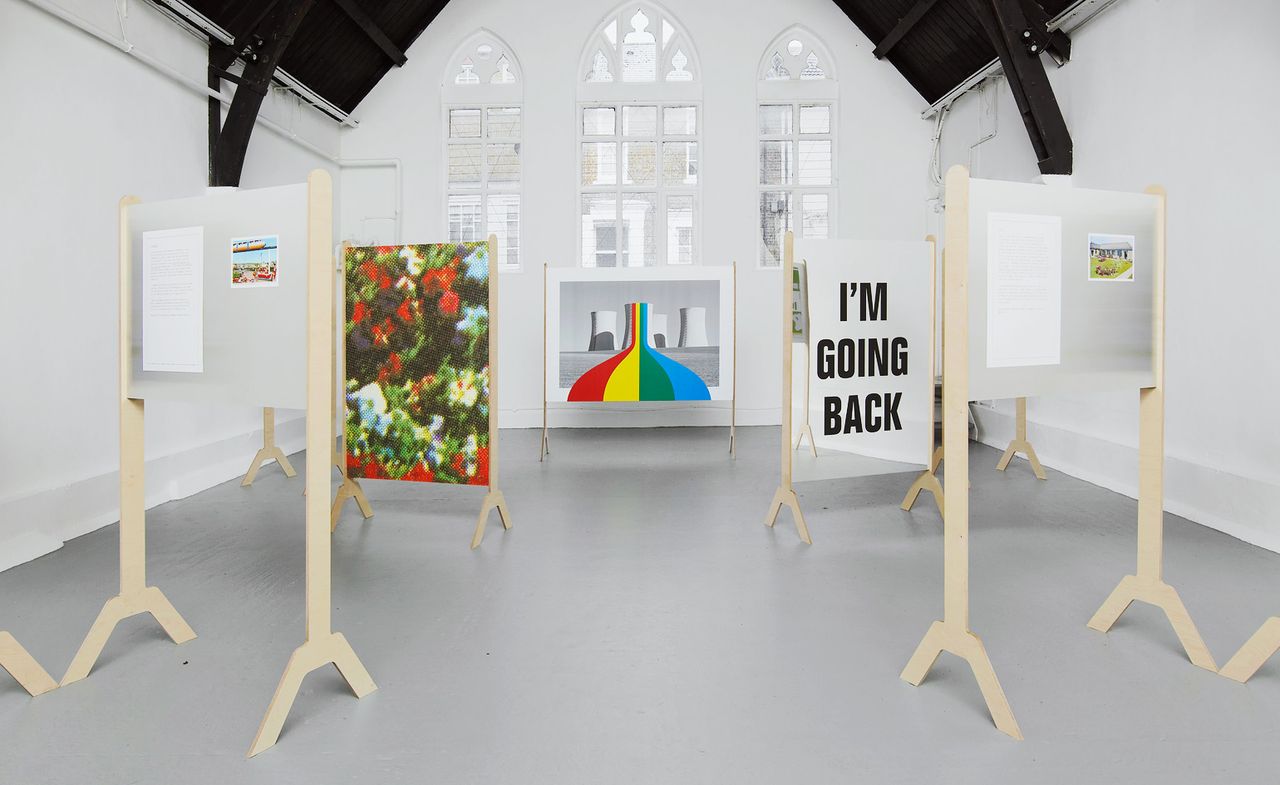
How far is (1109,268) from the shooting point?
2201 millimetres

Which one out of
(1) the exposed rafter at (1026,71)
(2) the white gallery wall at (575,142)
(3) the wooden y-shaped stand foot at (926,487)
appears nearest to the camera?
Answer: (3) the wooden y-shaped stand foot at (926,487)

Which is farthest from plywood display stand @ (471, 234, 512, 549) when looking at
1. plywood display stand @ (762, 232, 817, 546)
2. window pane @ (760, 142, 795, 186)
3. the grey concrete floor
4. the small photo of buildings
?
window pane @ (760, 142, 795, 186)

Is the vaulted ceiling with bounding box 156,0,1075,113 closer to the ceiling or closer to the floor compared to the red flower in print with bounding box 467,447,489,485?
closer to the ceiling

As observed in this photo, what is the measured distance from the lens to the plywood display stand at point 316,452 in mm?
1808

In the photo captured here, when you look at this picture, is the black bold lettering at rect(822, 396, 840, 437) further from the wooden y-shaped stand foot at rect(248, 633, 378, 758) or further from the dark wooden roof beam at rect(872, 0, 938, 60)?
the dark wooden roof beam at rect(872, 0, 938, 60)

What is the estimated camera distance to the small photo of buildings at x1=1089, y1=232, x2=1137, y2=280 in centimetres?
217

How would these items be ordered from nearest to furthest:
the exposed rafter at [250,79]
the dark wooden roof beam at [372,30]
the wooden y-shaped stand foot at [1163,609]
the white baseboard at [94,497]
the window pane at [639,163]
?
the wooden y-shaped stand foot at [1163,609], the white baseboard at [94,497], the exposed rafter at [250,79], the dark wooden roof beam at [372,30], the window pane at [639,163]

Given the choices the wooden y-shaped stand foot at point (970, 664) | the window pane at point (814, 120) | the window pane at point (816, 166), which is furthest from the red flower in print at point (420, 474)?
the window pane at point (814, 120)

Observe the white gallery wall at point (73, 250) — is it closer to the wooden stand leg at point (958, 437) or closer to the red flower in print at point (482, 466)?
the red flower in print at point (482, 466)

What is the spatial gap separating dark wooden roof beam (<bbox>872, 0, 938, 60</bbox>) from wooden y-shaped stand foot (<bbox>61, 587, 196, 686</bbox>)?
665 cm

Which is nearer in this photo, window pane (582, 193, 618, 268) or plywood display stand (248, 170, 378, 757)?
plywood display stand (248, 170, 378, 757)

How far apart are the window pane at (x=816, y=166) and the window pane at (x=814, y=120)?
16 centimetres

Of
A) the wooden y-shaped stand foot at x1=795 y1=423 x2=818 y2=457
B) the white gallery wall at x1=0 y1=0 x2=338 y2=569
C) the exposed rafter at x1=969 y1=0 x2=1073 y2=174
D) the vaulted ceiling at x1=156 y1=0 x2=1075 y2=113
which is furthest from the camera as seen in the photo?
the vaulted ceiling at x1=156 y1=0 x2=1075 y2=113

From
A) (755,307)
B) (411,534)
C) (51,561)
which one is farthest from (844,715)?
(755,307)
